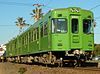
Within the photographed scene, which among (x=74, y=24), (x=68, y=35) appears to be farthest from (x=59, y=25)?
(x=74, y=24)

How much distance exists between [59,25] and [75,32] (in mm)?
1028

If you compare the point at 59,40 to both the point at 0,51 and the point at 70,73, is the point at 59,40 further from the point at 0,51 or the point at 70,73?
the point at 0,51

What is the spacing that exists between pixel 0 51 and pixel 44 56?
22222 millimetres

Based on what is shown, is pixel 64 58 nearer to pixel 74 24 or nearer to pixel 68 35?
pixel 68 35

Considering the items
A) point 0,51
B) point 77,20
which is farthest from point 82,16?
point 0,51

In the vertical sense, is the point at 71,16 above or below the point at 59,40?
above

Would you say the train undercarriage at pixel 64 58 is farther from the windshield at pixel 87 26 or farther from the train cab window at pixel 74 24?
the train cab window at pixel 74 24

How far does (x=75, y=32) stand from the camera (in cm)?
2073

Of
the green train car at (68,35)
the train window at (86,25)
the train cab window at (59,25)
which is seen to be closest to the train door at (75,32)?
the green train car at (68,35)

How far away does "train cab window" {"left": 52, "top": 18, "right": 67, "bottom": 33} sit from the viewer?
20438 mm

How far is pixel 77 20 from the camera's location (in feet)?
68.5

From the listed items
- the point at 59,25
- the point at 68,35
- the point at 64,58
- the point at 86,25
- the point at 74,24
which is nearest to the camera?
the point at 68,35

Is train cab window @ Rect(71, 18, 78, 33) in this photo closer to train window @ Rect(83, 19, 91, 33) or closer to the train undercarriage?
train window @ Rect(83, 19, 91, 33)

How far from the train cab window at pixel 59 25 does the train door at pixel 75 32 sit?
41cm
